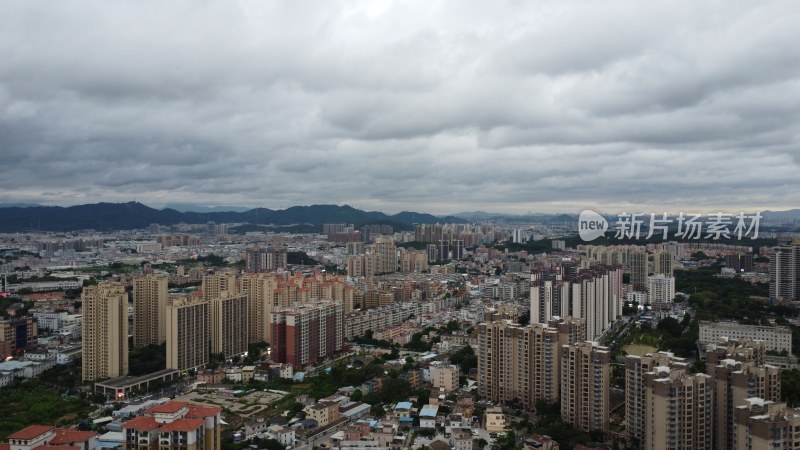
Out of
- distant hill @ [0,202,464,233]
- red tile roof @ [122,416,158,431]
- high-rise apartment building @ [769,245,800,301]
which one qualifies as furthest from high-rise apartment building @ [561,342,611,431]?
distant hill @ [0,202,464,233]

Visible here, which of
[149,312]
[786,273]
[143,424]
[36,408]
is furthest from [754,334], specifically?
[36,408]

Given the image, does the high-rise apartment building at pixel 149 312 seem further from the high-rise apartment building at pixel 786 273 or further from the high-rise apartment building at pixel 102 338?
the high-rise apartment building at pixel 786 273

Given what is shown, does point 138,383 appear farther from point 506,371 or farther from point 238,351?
point 506,371

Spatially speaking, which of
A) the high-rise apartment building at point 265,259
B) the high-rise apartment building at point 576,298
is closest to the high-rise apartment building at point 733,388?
the high-rise apartment building at point 576,298

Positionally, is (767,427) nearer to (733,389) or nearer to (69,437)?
(733,389)

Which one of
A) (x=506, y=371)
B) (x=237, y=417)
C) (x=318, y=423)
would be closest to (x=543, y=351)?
(x=506, y=371)

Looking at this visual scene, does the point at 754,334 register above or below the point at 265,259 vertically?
below

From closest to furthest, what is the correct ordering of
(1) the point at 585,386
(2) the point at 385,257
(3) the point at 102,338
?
(1) the point at 585,386
(3) the point at 102,338
(2) the point at 385,257
